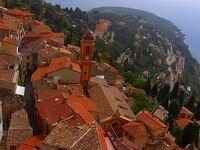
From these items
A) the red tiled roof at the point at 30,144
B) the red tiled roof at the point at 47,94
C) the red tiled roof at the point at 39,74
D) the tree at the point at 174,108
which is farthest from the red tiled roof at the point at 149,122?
the tree at the point at 174,108

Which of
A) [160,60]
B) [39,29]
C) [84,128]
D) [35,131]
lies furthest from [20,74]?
[160,60]

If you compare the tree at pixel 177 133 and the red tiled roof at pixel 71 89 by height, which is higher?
the red tiled roof at pixel 71 89

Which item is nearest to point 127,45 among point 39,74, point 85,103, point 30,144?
point 39,74

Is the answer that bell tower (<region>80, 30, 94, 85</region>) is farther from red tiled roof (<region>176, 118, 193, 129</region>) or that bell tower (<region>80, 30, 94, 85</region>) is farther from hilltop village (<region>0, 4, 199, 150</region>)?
red tiled roof (<region>176, 118, 193, 129</region>)

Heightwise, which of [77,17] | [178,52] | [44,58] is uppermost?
[44,58]

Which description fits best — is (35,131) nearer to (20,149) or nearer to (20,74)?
(20,149)

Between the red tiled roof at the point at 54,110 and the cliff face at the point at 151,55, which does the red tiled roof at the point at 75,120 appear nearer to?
the red tiled roof at the point at 54,110

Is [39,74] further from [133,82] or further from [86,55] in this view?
[133,82]
